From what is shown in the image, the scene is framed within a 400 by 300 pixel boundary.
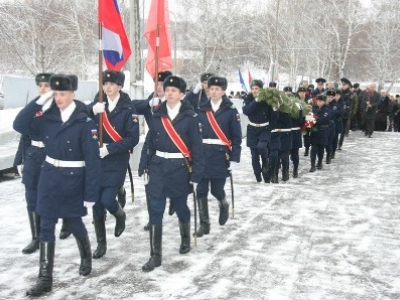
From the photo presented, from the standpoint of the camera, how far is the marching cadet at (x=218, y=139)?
7180 millimetres

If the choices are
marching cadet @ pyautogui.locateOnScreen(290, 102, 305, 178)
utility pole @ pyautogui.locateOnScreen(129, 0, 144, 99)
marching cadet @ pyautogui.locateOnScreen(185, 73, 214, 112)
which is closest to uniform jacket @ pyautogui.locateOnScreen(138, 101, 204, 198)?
marching cadet @ pyautogui.locateOnScreen(185, 73, 214, 112)

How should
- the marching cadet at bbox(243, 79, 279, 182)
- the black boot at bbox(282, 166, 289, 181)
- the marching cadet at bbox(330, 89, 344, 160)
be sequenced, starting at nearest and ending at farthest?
1. the marching cadet at bbox(243, 79, 279, 182)
2. the black boot at bbox(282, 166, 289, 181)
3. the marching cadet at bbox(330, 89, 344, 160)

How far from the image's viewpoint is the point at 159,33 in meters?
8.09

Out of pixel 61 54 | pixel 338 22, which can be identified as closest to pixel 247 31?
pixel 338 22

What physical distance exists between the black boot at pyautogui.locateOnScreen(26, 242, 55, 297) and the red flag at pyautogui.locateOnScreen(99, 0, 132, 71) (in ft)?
9.80

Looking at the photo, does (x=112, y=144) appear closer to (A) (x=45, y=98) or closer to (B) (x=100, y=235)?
(B) (x=100, y=235)

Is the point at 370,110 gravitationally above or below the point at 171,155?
above

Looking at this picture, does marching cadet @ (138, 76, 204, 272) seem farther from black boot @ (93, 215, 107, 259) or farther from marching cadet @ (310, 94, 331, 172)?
marching cadet @ (310, 94, 331, 172)

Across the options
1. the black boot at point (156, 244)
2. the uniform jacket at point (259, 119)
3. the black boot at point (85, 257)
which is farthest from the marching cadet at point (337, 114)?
the black boot at point (85, 257)

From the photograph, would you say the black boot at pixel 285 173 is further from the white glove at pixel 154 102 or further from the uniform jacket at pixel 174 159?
the uniform jacket at pixel 174 159

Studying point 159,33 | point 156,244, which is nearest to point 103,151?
point 156,244

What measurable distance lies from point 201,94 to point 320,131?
5516 mm

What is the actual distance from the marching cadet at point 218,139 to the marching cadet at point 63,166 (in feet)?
7.74

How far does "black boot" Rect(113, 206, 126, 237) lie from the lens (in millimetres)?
6386
